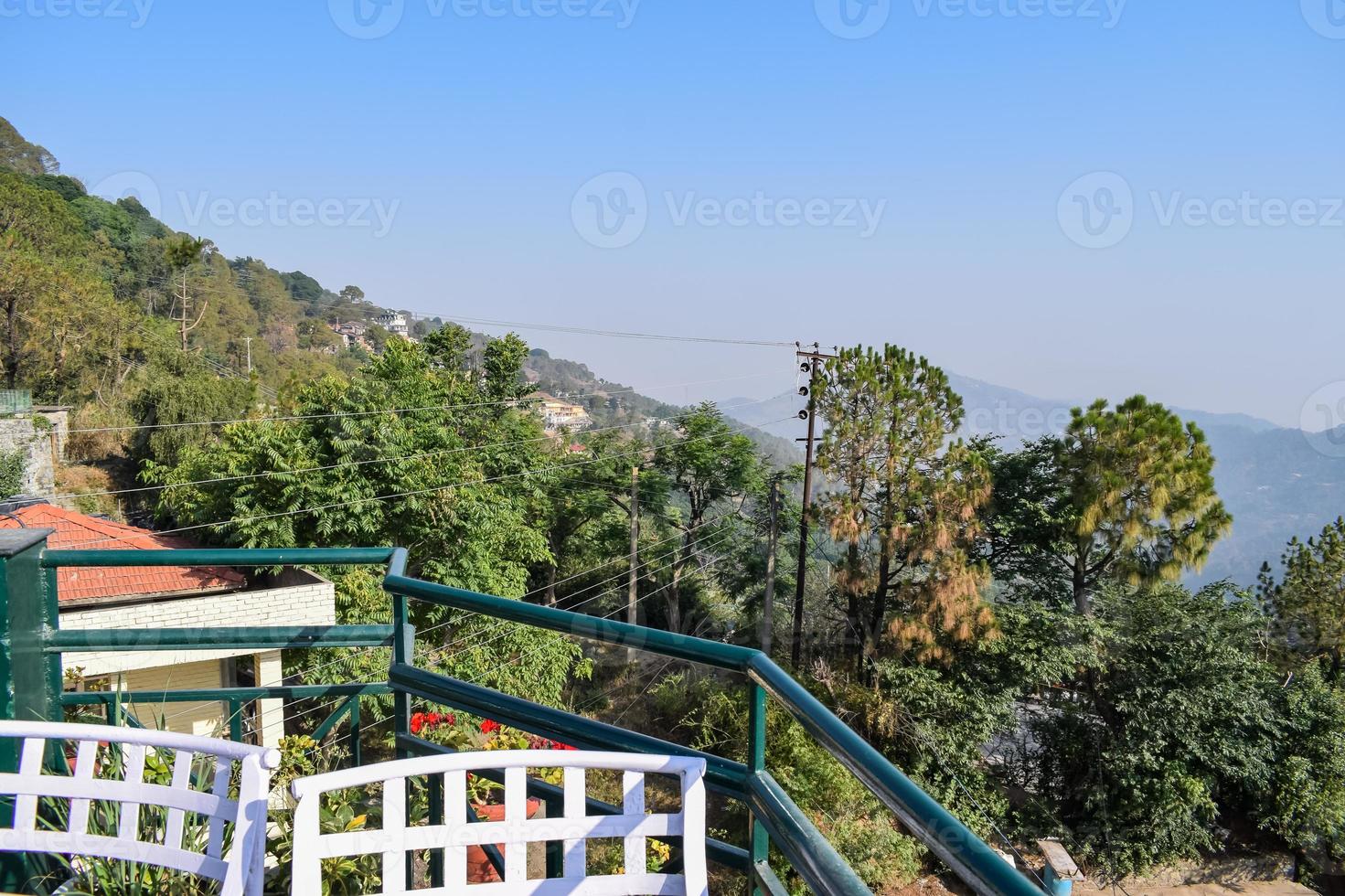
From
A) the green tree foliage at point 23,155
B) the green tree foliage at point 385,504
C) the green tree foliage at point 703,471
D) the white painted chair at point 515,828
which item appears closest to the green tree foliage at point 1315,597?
the green tree foliage at point 703,471

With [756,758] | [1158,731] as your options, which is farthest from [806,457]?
[756,758]

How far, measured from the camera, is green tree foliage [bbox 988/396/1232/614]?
49.0ft

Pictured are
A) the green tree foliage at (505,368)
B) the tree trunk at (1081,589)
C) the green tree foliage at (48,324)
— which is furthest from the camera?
the green tree foliage at (505,368)

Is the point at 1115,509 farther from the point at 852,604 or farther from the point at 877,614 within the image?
the point at 852,604

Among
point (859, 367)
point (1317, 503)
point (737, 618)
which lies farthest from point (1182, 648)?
point (1317, 503)

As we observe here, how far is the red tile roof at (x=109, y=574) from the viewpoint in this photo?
31.6 ft

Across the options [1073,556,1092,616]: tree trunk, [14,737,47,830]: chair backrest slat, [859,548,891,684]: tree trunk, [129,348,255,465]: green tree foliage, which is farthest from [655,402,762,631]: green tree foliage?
[14,737,47,830]: chair backrest slat

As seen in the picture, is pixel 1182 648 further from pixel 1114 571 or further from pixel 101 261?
pixel 101 261

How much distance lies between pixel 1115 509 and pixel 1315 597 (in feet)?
12.1

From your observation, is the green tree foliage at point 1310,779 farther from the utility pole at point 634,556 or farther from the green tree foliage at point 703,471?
the utility pole at point 634,556

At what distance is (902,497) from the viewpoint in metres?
15.0

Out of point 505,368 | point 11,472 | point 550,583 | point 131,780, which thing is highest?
point 505,368

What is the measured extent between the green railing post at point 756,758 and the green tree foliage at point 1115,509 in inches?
621

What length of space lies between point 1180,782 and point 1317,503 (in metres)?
75.0
